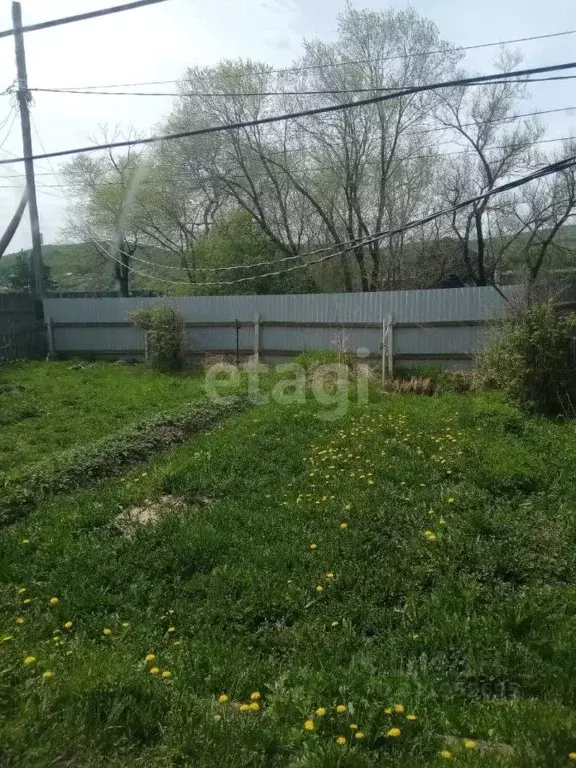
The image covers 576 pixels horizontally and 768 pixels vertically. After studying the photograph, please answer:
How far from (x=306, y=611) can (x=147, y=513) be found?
2.41 m

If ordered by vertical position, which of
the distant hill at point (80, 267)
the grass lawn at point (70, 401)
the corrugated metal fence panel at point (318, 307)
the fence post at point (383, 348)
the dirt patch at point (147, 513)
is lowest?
the dirt patch at point (147, 513)

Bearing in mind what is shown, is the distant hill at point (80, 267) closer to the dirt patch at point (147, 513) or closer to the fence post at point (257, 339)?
the fence post at point (257, 339)

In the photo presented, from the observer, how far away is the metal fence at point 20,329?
1638 centimetres

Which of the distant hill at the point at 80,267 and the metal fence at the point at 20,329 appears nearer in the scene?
the metal fence at the point at 20,329

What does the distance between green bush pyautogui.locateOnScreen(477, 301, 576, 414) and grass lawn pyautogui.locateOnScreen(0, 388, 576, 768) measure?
5.68ft

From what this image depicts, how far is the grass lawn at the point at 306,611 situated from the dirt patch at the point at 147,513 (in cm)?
5

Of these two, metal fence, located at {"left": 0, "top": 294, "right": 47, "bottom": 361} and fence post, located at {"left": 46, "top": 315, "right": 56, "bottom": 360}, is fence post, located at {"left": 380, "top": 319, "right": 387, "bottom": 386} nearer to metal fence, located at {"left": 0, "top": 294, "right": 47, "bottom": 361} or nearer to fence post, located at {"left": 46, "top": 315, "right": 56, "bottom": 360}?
fence post, located at {"left": 46, "top": 315, "right": 56, "bottom": 360}

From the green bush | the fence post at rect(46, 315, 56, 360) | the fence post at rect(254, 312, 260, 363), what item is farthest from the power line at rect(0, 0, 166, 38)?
the fence post at rect(46, 315, 56, 360)

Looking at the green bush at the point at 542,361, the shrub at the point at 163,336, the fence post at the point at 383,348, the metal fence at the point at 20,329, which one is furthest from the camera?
the metal fence at the point at 20,329

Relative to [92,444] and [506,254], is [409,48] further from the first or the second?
[92,444]

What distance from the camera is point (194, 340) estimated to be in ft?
52.4

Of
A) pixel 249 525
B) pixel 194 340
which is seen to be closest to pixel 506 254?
pixel 194 340

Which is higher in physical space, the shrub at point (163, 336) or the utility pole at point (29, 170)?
the utility pole at point (29, 170)

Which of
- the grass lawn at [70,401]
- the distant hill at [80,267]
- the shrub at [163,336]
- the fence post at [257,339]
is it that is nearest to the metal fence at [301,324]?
the fence post at [257,339]
